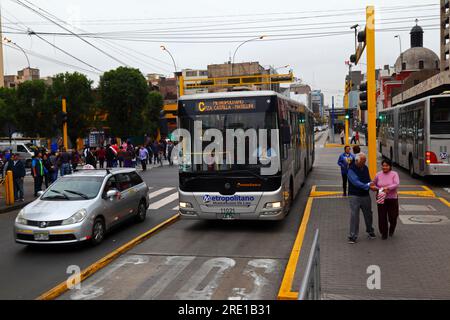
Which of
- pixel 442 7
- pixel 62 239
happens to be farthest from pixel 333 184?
pixel 442 7

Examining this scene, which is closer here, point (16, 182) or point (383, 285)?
point (383, 285)

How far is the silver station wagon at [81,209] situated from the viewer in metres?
9.45

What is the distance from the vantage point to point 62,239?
30.9 ft

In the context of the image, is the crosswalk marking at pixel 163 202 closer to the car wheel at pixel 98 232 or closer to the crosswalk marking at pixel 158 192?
the crosswalk marking at pixel 158 192

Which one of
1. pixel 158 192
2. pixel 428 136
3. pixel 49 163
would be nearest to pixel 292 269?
pixel 428 136

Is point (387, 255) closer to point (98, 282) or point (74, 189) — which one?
point (98, 282)

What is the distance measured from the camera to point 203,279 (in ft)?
25.0

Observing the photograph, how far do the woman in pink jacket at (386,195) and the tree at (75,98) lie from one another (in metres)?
36.8

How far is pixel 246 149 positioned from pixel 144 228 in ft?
10.9

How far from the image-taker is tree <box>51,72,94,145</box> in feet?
140

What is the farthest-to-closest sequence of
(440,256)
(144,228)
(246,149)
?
(144,228) < (246,149) < (440,256)

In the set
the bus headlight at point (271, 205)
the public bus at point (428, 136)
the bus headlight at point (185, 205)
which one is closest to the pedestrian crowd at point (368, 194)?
the bus headlight at point (271, 205)

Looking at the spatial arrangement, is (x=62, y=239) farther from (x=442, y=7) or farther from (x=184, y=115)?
(x=442, y=7)
